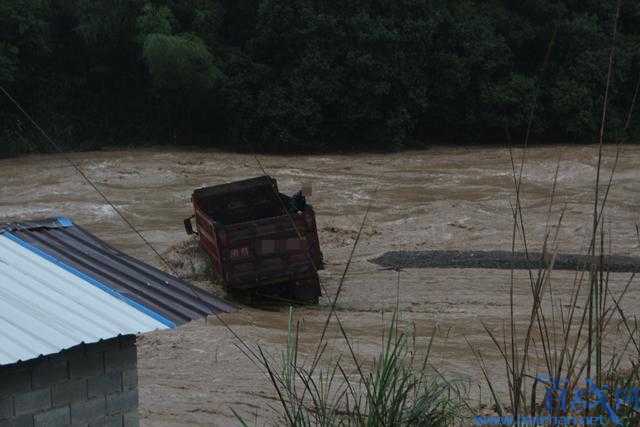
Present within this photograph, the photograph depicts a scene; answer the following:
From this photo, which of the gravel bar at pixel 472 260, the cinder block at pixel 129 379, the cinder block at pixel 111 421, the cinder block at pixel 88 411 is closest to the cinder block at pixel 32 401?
the cinder block at pixel 88 411

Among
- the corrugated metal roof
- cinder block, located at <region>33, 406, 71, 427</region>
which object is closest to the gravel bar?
the corrugated metal roof

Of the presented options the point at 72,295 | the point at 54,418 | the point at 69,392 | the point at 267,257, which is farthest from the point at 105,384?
the point at 267,257

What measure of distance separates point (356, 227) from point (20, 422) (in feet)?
47.5

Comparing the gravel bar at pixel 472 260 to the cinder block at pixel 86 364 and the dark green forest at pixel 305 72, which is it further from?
the dark green forest at pixel 305 72

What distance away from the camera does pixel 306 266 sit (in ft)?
44.8

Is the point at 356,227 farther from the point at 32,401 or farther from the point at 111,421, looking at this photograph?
the point at 32,401

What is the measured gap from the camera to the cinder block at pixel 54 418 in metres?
5.67

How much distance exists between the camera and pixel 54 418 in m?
5.75

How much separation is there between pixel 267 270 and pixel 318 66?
718 inches

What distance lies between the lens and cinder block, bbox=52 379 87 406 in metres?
5.75

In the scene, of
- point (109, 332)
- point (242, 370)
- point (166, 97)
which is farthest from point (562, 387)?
point (166, 97)

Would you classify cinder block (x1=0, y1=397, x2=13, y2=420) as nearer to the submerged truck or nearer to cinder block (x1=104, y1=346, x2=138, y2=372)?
cinder block (x1=104, y1=346, x2=138, y2=372)

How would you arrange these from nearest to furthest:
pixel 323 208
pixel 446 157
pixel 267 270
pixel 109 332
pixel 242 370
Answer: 1. pixel 109 332
2. pixel 242 370
3. pixel 267 270
4. pixel 323 208
5. pixel 446 157

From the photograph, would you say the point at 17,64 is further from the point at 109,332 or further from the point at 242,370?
the point at 109,332
